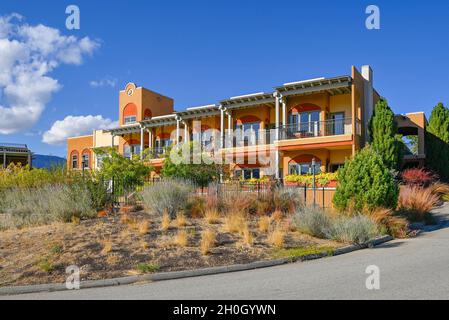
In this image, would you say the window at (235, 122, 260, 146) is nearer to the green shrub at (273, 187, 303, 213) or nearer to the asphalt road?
the green shrub at (273, 187, 303, 213)

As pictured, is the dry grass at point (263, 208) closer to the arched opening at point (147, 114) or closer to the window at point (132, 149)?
the arched opening at point (147, 114)

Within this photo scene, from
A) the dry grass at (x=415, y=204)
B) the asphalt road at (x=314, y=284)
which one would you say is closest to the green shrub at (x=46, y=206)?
the asphalt road at (x=314, y=284)

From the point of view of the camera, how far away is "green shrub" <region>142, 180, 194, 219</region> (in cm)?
1258

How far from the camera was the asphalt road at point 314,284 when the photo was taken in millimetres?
5762

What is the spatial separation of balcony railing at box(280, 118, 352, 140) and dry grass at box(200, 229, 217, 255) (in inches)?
607

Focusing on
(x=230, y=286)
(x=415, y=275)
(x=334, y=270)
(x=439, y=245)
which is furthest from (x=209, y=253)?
(x=439, y=245)

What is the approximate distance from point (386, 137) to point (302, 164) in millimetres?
5684

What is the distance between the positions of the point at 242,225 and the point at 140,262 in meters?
3.64

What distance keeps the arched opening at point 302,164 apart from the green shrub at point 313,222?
13.2 metres

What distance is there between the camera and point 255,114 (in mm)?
27969

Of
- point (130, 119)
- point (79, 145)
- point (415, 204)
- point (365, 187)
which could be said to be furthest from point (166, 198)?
point (79, 145)

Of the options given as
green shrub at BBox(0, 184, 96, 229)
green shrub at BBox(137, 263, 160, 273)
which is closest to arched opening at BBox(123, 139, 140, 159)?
green shrub at BBox(0, 184, 96, 229)

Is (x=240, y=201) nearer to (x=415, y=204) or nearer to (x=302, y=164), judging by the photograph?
(x=415, y=204)

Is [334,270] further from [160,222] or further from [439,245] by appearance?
[160,222]
